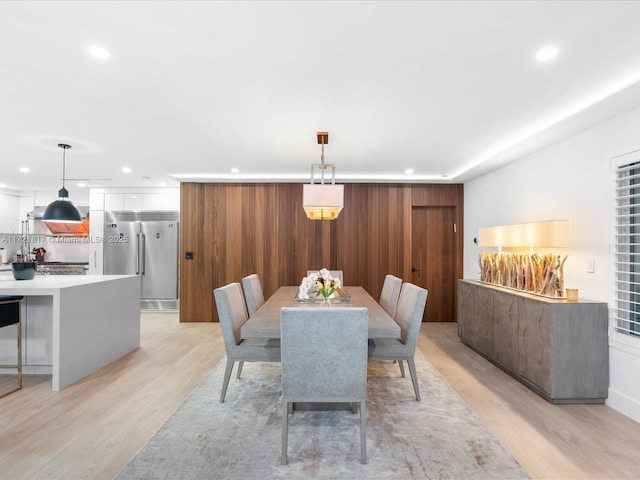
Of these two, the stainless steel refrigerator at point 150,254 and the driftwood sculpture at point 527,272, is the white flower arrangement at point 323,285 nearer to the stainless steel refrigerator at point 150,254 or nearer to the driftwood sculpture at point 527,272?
the driftwood sculpture at point 527,272

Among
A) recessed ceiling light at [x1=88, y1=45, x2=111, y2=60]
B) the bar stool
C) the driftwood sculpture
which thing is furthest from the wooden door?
the bar stool

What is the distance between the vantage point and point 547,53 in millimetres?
1978

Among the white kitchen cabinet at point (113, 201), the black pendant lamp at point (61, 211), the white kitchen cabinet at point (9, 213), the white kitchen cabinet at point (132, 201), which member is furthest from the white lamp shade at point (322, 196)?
the white kitchen cabinet at point (9, 213)

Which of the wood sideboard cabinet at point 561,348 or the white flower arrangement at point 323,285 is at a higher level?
the white flower arrangement at point 323,285

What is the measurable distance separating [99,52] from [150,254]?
4.82 metres

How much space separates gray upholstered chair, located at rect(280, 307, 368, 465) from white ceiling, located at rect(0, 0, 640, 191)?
4.95 ft

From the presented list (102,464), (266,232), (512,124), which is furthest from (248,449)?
(266,232)

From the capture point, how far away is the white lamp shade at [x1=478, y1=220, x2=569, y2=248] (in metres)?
3.06

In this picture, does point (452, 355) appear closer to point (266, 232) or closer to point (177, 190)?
point (266, 232)

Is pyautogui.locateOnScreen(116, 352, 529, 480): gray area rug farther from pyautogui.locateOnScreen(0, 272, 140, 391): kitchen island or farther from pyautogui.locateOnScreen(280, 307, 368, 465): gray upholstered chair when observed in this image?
pyautogui.locateOnScreen(0, 272, 140, 391): kitchen island

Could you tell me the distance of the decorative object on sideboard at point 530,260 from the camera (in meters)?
3.06

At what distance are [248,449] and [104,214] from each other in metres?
5.78

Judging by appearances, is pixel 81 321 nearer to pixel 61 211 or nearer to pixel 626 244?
pixel 61 211

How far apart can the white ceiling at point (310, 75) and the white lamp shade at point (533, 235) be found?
2.80 ft
